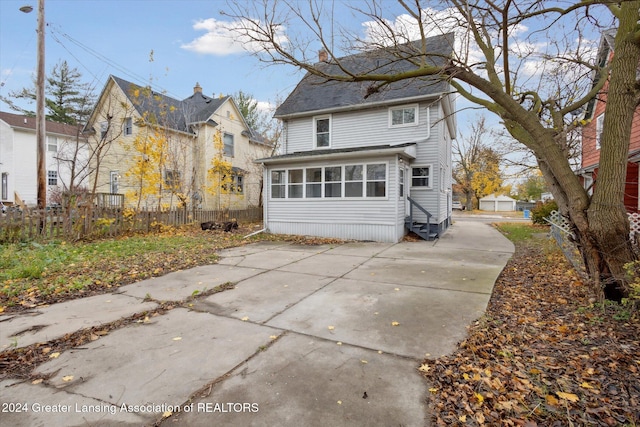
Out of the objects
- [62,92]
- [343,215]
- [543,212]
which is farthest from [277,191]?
[62,92]

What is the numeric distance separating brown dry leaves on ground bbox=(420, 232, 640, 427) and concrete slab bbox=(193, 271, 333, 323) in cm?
224

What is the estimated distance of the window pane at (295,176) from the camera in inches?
480

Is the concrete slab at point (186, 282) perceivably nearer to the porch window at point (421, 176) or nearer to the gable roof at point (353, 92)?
the gable roof at point (353, 92)

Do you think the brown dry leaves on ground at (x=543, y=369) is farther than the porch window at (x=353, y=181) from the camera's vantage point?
No

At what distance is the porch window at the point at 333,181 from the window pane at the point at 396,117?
329 centimetres

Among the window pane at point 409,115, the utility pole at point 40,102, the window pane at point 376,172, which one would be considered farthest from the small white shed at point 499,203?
the utility pole at point 40,102

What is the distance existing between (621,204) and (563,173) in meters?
0.72

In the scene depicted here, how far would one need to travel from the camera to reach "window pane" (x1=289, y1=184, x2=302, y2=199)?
12.2 m

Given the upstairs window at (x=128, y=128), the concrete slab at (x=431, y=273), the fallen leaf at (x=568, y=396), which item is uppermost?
the upstairs window at (x=128, y=128)

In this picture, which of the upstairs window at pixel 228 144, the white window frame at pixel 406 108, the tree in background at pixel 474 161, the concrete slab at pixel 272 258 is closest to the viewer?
the concrete slab at pixel 272 258

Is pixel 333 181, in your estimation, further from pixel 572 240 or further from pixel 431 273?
pixel 572 240

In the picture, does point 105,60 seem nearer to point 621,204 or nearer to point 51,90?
point 621,204

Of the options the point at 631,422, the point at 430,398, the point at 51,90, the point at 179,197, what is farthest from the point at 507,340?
the point at 51,90

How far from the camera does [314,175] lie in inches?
468
